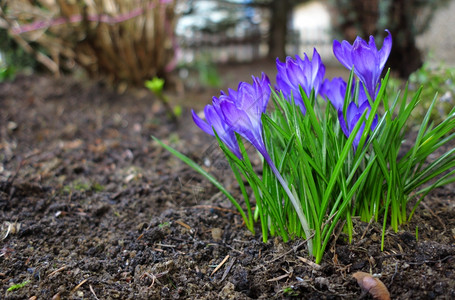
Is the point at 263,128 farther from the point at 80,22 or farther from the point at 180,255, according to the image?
the point at 80,22

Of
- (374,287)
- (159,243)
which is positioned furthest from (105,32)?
(374,287)

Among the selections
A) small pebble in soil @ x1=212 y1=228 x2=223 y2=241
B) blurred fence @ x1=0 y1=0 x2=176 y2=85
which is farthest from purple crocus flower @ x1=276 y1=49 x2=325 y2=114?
blurred fence @ x1=0 y1=0 x2=176 y2=85

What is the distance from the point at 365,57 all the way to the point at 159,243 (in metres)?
0.94

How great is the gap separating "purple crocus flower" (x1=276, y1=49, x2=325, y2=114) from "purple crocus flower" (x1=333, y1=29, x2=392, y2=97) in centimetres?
9

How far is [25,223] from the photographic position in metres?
1.54

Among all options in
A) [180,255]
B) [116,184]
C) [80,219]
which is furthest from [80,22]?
[180,255]

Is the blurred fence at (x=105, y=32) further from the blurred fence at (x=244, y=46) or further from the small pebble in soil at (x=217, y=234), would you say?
the blurred fence at (x=244, y=46)

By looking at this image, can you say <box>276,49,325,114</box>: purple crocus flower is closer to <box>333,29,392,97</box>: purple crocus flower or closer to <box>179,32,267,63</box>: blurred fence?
<box>333,29,392,97</box>: purple crocus flower

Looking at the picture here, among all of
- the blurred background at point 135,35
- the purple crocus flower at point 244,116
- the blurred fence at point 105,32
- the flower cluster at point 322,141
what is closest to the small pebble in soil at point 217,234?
the flower cluster at point 322,141

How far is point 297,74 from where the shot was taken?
120 cm

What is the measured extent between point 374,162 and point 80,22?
309 centimetres

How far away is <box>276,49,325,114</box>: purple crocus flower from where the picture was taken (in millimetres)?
1188

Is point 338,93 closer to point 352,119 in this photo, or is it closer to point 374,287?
point 352,119

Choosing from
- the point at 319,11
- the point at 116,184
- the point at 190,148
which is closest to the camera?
the point at 116,184
